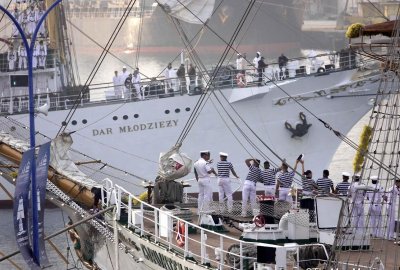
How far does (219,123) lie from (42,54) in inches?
247

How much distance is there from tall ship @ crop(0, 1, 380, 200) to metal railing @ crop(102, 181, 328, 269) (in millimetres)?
17758

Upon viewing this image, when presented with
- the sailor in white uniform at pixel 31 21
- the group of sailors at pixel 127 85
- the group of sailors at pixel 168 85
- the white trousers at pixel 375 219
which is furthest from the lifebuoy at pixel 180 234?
the sailor in white uniform at pixel 31 21

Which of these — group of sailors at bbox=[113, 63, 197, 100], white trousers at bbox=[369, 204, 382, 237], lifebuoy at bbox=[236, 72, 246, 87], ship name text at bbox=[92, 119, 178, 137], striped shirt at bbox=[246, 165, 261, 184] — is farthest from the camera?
lifebuoy at bbox=[236, 72, 246, 87]

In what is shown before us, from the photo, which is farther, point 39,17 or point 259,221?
point 39,17

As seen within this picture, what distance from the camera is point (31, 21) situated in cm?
5375

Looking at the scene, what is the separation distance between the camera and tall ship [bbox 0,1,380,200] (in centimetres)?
5284

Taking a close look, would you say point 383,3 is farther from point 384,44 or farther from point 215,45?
point 384,44

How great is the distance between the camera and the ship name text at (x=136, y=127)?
174 feet

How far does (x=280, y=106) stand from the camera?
177ft

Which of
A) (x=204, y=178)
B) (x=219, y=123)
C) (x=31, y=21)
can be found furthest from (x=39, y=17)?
(x=204, y=178)

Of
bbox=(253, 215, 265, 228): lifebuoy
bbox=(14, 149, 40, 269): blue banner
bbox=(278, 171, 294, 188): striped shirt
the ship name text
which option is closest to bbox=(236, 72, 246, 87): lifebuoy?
the ship name text

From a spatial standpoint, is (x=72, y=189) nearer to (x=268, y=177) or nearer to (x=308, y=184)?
(x=268, y=177)

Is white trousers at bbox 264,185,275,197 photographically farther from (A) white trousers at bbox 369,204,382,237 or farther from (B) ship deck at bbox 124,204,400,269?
(A) white trousers at bbox 369,204,382,237

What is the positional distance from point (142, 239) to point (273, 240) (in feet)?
11.5
